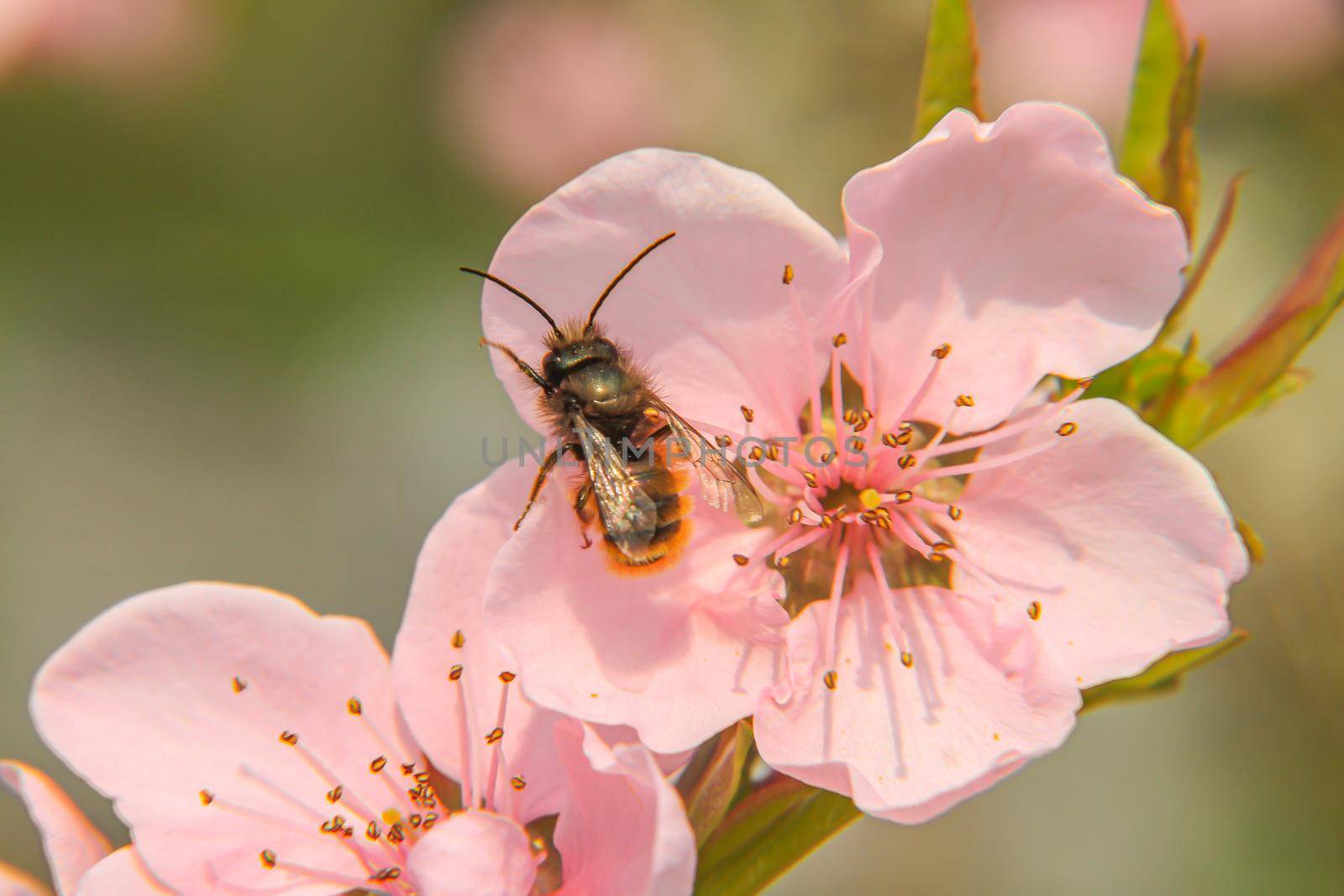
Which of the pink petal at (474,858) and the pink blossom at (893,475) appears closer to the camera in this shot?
the pink petal at (474,858)

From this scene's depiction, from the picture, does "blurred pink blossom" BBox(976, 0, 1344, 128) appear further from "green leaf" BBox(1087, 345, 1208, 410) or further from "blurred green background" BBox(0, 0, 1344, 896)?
"green leaf" BBox(1087, 345, 1208, 410)

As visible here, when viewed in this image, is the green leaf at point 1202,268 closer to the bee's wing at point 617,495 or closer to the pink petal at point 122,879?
the bee's wing at point 617,495

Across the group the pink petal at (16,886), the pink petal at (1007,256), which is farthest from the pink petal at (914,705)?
the pink petal at (16,886)

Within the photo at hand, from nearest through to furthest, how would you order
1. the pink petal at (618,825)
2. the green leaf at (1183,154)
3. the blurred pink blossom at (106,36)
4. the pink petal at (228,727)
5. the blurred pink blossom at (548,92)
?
the pink petal at (618,825)
the pink petal at (228,727)
the green leaf at (1183,154)
the blurred pink blossom at (106,36)
the blurred pink blossom at (548,92)

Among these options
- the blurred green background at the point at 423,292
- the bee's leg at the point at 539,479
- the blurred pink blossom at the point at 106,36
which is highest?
the blurred pink blossom at the point at 106,36

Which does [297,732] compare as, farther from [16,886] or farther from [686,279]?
[686,279]

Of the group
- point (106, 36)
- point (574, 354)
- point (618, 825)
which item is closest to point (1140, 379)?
point (574, 354)

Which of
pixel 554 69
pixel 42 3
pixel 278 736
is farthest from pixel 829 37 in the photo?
pixel 278 736

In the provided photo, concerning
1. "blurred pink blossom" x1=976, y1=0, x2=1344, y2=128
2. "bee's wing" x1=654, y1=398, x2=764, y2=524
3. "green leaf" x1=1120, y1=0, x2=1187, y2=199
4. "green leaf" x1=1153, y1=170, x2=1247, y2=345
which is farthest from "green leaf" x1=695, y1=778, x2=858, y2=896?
"blurred pink blossom" x1=976, y1=0, x2=1344, y2=128
